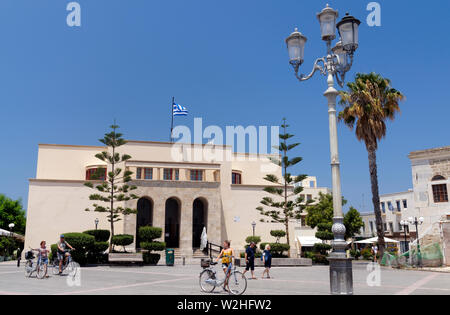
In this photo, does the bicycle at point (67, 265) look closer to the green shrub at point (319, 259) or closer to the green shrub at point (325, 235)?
the green shrub at point (319, 259)

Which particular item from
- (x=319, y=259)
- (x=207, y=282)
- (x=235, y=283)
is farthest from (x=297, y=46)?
(x=319, y=259)

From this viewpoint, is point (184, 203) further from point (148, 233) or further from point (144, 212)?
point (148, 233)

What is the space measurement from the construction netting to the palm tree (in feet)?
3.62

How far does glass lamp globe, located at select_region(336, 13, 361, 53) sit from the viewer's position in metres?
9.21

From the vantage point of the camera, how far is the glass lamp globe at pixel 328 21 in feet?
31.0

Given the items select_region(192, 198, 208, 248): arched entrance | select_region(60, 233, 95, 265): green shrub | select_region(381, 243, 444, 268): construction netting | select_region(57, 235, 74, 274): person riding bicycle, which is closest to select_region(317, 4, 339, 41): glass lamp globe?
select_region(57, 235, 74, 274): person riding bicycle

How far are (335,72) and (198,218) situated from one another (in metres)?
28.4

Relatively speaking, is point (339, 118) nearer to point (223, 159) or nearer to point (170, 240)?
point (223, 159)

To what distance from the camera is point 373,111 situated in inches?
933

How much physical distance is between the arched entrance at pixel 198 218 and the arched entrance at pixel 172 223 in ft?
5.22

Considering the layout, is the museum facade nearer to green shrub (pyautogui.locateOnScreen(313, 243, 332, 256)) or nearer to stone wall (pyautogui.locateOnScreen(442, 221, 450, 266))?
green shrub (pyautogui.locateOnScreen(313, 243, 332, 256))

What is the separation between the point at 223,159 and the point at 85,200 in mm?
13951
